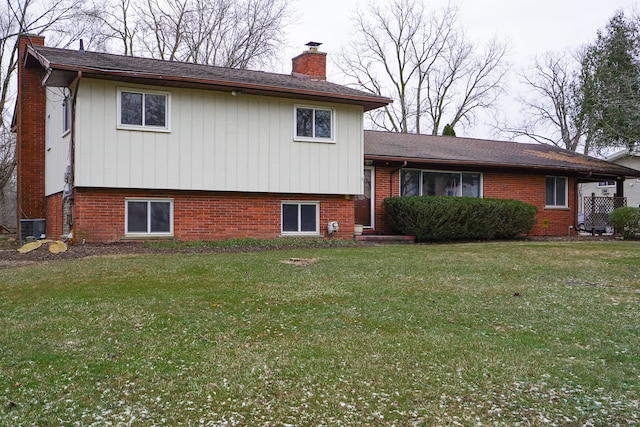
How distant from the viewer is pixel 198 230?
45.9 feet

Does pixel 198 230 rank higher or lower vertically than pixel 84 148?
lower

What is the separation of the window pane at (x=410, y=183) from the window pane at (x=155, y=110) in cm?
764

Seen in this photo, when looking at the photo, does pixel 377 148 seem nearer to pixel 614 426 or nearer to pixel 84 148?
pixel 84 148

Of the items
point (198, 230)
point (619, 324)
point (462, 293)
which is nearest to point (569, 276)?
point (462, 293)

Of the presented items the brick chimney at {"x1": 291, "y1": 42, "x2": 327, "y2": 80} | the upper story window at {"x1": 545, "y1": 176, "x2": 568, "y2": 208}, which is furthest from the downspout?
the upper story window at {"x1": 545, "y1": 176, "x2": 568, "y2": 208}

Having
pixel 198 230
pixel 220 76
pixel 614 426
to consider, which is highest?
pixel 220 76

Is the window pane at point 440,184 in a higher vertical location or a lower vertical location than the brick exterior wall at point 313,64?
lower

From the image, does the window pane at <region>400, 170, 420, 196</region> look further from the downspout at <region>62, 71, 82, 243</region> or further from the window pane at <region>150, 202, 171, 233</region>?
the downspout at <region>62, 71, 82, 243</region>

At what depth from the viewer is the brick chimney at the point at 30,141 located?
654 inches

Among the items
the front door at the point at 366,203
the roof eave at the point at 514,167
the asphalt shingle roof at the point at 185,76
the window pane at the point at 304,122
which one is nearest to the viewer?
the asphalt shingle roof at the point at 185,76

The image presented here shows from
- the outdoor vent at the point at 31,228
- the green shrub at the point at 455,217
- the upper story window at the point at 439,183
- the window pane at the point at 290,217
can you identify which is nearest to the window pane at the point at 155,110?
the window pane at the point at 290,217

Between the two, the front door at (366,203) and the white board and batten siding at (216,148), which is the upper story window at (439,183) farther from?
the white board and batten siding at (216,148)

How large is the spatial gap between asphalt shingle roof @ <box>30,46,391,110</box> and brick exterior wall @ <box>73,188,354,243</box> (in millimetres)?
2524

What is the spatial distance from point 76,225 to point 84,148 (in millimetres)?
1678
